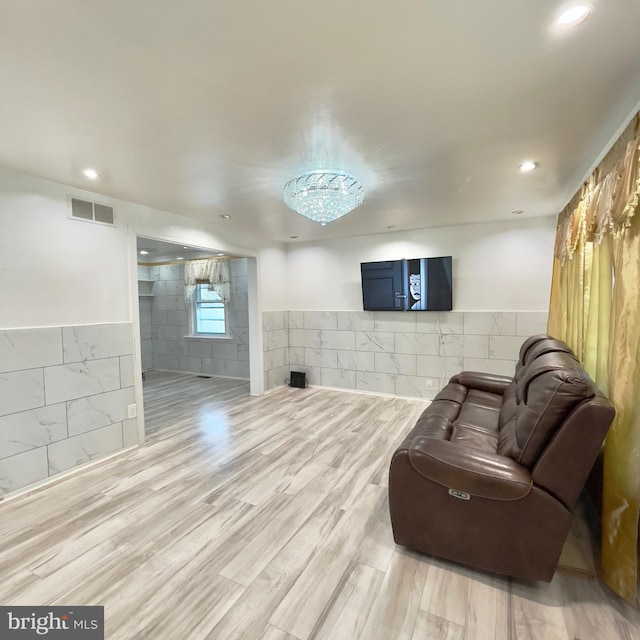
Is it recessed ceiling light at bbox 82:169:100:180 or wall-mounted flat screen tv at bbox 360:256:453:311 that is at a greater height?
recessed ceiling light at bbox 82:169:100:180

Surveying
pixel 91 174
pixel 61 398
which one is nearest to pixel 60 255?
pixel 91 174

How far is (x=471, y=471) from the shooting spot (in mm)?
1593

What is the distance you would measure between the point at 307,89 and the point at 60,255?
2.45 meters

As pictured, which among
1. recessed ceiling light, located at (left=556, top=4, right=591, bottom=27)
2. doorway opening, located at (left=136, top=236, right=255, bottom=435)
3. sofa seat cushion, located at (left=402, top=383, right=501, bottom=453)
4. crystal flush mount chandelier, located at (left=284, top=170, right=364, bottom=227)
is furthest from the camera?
doorway opening, located at (left=136, top=236, right=255, bottom=435)

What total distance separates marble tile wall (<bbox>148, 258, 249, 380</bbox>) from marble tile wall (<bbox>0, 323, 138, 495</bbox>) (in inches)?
115

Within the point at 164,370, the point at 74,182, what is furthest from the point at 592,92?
the point at 164,370

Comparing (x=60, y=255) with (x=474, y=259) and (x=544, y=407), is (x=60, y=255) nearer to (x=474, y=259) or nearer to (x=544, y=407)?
(x=544, y=407)

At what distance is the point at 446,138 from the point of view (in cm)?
205

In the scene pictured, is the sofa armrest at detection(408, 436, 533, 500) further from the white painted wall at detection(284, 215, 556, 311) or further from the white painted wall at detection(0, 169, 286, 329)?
the white painted wall at detection(284, 215, 556, 311)

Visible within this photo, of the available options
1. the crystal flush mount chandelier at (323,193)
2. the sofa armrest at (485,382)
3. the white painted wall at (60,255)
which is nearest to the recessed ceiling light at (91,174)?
the white painted wall at (60,255)

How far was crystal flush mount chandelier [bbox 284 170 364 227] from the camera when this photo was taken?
232cm

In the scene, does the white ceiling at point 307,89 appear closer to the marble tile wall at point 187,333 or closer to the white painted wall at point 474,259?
the white painted wall at point 474,259

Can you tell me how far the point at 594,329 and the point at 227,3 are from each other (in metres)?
2.65

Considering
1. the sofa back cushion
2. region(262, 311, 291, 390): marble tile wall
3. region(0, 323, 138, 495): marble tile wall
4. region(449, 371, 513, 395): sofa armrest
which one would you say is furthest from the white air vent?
region(449, 371, 513, 395): sofa armrest
